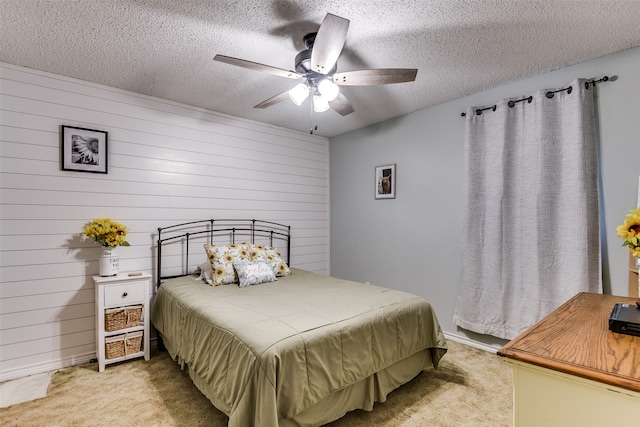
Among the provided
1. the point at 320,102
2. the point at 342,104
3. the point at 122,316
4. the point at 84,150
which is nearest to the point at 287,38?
the point at 320,102

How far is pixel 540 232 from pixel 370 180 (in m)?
2.09

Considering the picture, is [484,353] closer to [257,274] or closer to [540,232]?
[540,232]

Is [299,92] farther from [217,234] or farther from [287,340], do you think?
[217,234]

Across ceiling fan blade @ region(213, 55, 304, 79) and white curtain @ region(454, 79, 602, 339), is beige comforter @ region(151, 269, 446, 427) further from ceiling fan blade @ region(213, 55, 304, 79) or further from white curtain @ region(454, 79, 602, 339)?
ceiling fan blade @ region(213, 55, 304, 79)

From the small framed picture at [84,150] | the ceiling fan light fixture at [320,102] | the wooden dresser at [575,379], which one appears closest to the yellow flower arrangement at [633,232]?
the wooden dresser at [575,379]

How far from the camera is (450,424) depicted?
2016 mm

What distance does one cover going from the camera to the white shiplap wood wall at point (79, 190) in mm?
2623

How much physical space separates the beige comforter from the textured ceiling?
6.36 feet

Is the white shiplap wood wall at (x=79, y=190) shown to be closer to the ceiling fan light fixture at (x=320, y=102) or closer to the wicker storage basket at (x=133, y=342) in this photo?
the wicker storage basket at (x=133, y=342)

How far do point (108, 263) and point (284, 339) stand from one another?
2.05 metres

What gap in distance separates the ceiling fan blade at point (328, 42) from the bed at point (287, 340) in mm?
1640

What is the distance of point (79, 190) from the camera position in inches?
114

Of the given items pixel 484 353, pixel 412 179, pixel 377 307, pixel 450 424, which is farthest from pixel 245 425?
pixel 412 179

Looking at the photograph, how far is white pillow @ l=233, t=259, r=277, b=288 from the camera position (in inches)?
119
